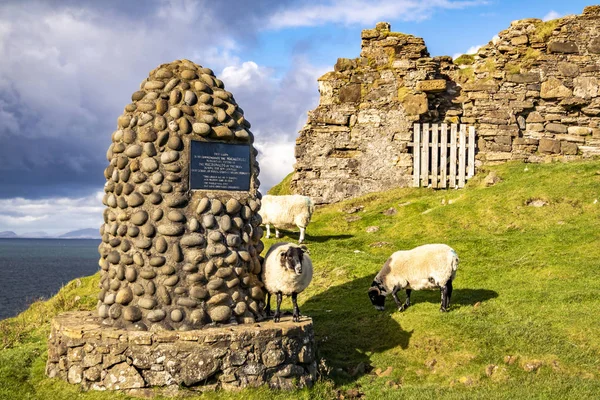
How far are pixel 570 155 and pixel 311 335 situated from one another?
22600mm

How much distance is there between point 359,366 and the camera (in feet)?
33.4

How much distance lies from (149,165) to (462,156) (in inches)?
829

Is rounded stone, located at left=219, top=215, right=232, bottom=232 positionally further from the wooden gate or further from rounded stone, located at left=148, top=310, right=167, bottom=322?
the wooden gate

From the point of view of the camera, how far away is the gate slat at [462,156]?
27641 millimetres

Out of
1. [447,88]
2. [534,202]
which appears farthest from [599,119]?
[534,202]

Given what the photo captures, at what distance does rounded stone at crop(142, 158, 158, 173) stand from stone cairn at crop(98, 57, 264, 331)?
0.02 metres

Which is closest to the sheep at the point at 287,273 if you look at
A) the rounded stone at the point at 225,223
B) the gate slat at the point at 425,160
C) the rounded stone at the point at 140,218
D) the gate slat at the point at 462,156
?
the rounded stone at the point at 225,223

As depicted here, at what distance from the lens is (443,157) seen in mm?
27766

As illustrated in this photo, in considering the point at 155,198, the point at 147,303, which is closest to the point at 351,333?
the point at 147,303

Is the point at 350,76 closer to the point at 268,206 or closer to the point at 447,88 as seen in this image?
the point at 447,88

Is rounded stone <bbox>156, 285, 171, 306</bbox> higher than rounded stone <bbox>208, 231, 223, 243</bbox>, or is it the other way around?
rounded stone <bbox>208, 231, 223, 243</bbox>

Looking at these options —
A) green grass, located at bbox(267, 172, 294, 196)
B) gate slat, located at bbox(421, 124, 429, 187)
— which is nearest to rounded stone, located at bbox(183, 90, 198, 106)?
gate slat, located at bbox(421, 124, 429, 187)

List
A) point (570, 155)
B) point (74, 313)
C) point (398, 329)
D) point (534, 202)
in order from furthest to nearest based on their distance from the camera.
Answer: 1. point (570, 155)
2. point (534, 202)
3. point (398, 329)
4. point (74, 313)

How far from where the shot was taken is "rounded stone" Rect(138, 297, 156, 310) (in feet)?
30.1
